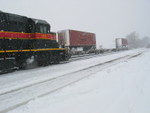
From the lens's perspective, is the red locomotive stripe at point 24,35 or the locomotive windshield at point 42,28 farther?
the locomotive windshield at point 42,28

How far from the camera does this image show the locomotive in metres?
8.67

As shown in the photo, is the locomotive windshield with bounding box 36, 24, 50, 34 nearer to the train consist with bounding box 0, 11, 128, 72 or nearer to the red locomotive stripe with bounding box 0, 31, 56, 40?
the train consist with bounding box 0, 11, 128, 72

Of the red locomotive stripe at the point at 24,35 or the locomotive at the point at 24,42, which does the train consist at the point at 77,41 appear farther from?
the locomotive at the point at 24,42

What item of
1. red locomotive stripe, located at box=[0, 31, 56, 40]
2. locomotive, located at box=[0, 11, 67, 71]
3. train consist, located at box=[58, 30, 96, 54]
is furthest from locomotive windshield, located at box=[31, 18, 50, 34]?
train consist, located at box=[58, 30, 96, 54]

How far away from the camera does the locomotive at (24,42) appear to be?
28.5 ft

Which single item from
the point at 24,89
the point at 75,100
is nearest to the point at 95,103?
the point at 75,100

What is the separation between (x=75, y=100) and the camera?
3.69 meters

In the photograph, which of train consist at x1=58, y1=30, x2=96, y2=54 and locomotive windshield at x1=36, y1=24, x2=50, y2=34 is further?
train consist at x1=58, y1=30, x2=96, y2=54

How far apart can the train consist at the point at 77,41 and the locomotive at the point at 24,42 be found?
672 cm

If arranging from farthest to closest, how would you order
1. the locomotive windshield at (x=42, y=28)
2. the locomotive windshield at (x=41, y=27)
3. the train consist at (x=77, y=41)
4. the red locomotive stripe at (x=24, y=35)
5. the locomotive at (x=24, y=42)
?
1. the train consist at (x=77, y=41)
2. the locomotive windshield at (x=42, y=28)
3. the locomotive windshield at (x=41, y=27)
4. the red locomotive stripe at (x=24, y=35)
5. the locomotive at (x=24, y=42)

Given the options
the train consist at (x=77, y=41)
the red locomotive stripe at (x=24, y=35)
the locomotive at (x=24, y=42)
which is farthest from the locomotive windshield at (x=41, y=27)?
the train consist at (x=77, y=41)

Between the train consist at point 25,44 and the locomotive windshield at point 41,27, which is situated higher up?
the locomotive windshield at point 41,27

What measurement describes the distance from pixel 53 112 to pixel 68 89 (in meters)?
1.57

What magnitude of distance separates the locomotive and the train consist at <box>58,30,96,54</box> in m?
6.72
